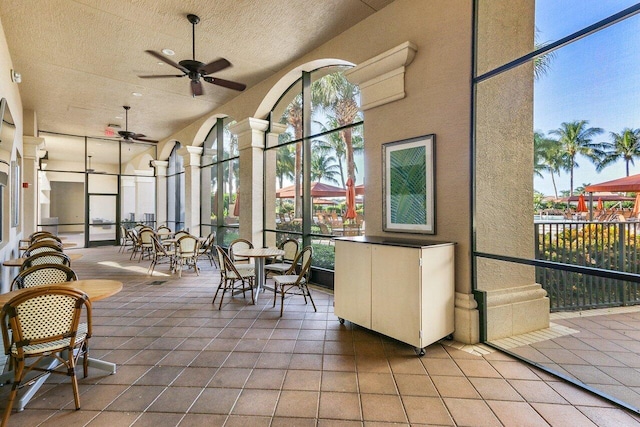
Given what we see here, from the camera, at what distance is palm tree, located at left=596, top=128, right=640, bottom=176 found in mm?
2158

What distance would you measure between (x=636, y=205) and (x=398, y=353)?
81.8 inches

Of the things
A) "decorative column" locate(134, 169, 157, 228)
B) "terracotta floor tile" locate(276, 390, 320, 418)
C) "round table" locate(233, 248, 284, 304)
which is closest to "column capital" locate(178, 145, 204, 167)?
"decorative column" locate(134, 169, 157, 228)

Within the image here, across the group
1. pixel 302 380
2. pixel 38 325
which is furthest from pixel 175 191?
pixel 302 380

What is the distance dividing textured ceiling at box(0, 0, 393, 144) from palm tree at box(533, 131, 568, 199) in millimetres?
2334

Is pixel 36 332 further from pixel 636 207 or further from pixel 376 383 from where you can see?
pixel 636 207

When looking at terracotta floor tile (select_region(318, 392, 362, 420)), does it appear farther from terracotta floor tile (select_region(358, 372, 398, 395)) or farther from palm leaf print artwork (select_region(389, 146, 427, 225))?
palm leaf print artwork (select_region(389, 146, 427, 225))

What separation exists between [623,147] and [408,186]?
173 cm

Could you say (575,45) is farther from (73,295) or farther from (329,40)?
(73,295)

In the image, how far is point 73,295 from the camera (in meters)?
1.99

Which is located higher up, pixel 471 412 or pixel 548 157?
pixel 548 157

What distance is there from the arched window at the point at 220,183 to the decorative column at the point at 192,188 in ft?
0.38

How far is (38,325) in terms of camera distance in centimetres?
196

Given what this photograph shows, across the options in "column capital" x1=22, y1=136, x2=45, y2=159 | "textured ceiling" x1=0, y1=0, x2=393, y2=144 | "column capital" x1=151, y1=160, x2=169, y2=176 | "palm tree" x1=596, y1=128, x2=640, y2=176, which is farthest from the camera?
"column capital" x1=151, y1=160, x2=169, y2=176

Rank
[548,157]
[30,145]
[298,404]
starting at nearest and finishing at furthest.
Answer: [298,404]
[548,157]
[30,145]
